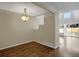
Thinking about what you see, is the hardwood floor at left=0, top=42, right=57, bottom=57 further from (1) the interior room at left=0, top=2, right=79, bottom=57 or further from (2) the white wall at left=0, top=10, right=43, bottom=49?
(2) the white wall at left=0, top=10, right=43, bottom=49

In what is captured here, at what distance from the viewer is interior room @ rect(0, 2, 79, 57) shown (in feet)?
6.01

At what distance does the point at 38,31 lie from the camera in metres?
1.99

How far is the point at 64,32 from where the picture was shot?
75.8 inches

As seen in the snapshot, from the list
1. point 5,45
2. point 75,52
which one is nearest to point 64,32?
point 75,52

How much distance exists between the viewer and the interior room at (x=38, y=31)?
1832 millimetres

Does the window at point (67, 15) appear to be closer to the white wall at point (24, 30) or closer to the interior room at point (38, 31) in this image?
the interior room at point (38, 31)

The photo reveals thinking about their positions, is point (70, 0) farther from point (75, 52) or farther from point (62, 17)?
point (75, 52)

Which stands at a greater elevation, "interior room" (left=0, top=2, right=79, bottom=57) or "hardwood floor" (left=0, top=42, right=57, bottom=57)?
"interior room" (left=0, top=2, right=79, bottom=57)

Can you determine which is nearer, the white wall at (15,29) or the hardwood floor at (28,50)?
the hardwood floor at (28,50)

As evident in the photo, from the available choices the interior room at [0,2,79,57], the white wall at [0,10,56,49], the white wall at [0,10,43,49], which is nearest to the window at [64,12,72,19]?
the interior room at [0,2,79,57]

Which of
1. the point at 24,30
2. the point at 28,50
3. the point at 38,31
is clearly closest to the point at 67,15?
the point at 38,31

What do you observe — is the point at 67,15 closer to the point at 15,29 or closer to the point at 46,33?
the point at 46,33

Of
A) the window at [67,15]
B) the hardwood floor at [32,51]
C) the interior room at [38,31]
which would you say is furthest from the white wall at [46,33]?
the window at [67,15]

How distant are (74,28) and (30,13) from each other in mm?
981
